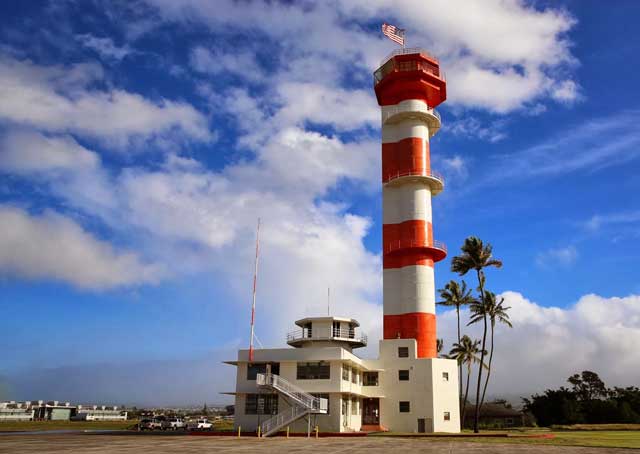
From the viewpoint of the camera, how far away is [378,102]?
5922cm

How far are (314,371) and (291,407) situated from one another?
144 inches

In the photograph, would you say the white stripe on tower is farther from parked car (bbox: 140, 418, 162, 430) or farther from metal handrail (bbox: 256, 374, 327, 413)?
parked car (bbox: 140, 418, 162, 430)

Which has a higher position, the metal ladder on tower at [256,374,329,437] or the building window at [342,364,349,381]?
the building window at [342,364,349,381]

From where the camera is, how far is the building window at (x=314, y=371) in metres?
44.5

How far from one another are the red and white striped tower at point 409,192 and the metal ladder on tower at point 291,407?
37.5 ft

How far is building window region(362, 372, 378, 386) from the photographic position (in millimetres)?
49625

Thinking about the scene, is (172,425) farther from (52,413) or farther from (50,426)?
(52,413)

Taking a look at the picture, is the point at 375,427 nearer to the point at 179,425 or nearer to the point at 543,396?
the point at 179,425

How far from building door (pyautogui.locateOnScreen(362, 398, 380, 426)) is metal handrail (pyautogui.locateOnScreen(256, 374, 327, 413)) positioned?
8.16 meters

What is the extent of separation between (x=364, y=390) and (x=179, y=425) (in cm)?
2628

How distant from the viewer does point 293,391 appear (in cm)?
4381

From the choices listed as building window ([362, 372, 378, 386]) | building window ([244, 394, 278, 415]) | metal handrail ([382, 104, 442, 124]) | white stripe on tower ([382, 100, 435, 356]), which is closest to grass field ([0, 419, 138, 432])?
building window ([244, 394, 278, 415])

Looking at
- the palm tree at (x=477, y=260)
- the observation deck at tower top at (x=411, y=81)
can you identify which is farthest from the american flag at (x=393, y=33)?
the palm tree at (x=477, y=260)

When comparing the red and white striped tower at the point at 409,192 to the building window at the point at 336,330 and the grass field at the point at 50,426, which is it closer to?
the building window at the point at 336,330
